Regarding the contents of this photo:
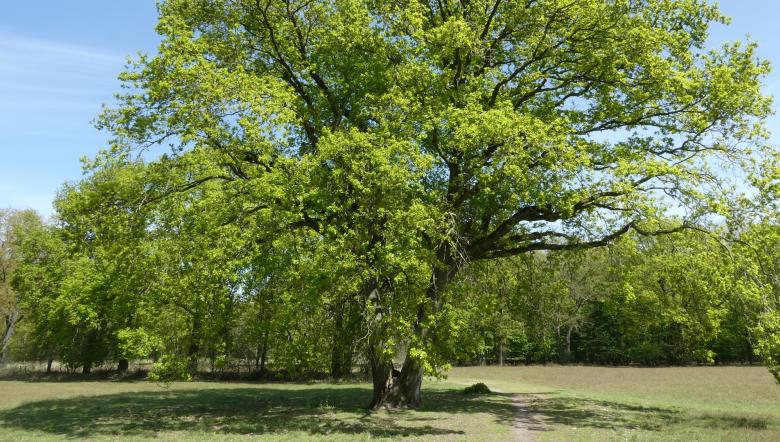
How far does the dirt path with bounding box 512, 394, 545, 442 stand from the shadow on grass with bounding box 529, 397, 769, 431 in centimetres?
37

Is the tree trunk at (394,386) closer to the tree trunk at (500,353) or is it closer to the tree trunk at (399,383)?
the tree trunk at (399,383)

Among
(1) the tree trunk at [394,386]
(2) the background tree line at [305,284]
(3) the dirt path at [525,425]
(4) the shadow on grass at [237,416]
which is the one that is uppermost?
(2) the background tree line at [305,284]

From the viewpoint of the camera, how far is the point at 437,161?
57.2 feet

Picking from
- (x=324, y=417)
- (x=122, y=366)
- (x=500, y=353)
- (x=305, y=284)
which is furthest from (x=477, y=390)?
(x=500, y=353)

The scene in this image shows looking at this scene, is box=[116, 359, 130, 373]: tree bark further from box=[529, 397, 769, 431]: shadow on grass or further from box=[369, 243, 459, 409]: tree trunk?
box=[529, 397, 769, 431]: shadow on grass

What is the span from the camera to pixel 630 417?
1811 centimetres

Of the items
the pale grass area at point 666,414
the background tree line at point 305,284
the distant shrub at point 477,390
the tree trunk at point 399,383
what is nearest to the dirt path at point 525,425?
the pale grass area at point 666,414

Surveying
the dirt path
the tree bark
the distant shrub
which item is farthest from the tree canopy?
the tree bark

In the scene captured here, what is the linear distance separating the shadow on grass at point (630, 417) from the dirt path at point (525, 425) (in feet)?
1.22

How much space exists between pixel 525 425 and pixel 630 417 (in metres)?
4.55

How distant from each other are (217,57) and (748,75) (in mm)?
17977

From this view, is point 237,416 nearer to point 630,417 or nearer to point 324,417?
point 324,417

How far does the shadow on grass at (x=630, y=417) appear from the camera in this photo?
15.8m


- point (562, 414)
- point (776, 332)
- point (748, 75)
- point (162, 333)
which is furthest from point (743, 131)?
point (162, 333)
